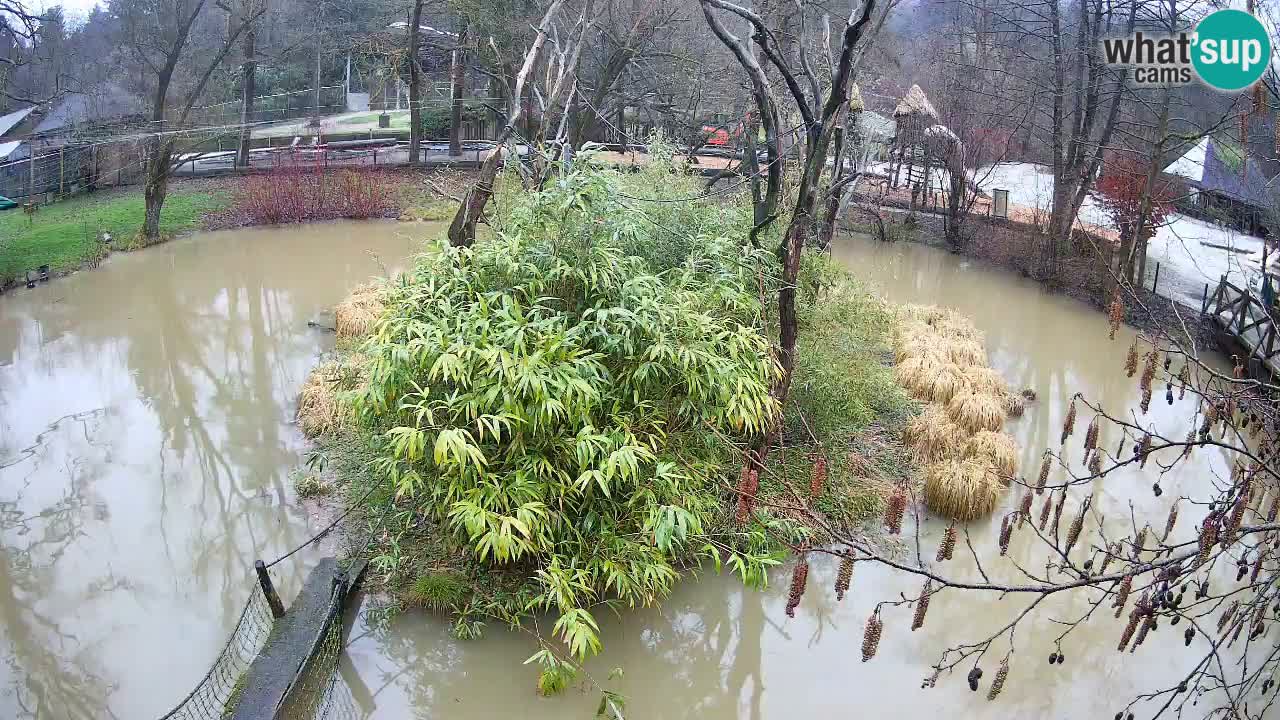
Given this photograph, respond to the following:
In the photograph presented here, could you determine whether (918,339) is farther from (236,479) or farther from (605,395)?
(236,479)

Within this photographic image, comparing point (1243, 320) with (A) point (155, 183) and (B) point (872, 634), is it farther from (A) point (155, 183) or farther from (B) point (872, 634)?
(A) point (155, 183)

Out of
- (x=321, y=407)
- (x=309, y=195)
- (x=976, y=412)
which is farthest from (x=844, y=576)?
(x=309, y=195)

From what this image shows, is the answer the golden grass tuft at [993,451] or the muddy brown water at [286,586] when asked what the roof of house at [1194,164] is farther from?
the golden grass tuft at [993,451]

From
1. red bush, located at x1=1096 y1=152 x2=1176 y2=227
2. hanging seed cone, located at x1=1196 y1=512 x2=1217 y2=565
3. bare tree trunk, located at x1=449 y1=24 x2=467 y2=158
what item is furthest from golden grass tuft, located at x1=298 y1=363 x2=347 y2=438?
bare tree trunk, located at x1=449 y1=24 x2=467 y2=158

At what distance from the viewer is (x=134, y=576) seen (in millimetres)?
6012

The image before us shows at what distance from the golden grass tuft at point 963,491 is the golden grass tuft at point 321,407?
180 inches

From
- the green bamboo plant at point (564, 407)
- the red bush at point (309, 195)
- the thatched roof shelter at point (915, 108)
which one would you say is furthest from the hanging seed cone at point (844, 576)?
the red bush at point (309, 195)

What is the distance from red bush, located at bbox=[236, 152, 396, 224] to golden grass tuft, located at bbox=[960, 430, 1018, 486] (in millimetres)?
11599

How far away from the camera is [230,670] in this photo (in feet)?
16.8

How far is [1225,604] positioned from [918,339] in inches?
161

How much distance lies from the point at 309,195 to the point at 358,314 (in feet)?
21.6

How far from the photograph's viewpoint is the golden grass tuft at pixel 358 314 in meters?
9.62

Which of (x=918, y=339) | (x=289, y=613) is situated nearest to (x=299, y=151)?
(x=918, y=339)

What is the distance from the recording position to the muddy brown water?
16.7 feet
